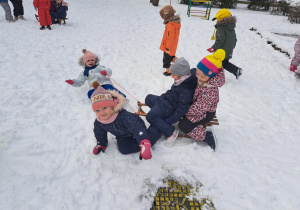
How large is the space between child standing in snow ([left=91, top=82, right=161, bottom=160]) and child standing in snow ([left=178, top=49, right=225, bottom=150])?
529 mm

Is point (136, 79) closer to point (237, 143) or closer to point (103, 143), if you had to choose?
point (103, 143)

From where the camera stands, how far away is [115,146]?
296 centimetres

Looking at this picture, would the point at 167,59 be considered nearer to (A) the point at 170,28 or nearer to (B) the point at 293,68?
(A) the point at 170,28

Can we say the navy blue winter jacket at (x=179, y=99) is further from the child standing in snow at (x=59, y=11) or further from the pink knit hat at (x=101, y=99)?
the child standing in snow at (x=59, y=11)

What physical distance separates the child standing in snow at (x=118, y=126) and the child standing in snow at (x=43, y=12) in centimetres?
660

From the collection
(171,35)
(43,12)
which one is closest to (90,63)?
(171,35)

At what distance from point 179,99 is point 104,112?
1.12 metres

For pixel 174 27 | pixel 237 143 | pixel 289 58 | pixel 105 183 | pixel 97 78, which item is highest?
pixel 174 27

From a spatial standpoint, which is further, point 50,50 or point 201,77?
point 50,50

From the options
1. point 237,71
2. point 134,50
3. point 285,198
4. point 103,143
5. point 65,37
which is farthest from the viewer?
point 65,37

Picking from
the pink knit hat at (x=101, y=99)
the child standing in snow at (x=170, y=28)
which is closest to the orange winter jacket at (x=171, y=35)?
the child standing in snow at (x=170, y=28)

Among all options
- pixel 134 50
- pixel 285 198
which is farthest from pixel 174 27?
pixel 285 198

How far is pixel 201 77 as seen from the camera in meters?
2.66

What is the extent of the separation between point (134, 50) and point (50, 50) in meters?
2.55
